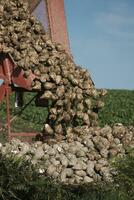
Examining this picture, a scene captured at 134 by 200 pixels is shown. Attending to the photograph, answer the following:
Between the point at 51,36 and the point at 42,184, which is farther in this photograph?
the point at 51,36

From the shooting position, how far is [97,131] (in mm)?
8617

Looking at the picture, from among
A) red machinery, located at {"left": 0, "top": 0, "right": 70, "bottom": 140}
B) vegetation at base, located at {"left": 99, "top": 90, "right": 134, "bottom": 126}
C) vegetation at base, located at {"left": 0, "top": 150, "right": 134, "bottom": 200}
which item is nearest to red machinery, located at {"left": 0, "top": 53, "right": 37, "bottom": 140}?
red machinery, located at {"left": 0, "top": 0, "right": 70, "bottom": 140}

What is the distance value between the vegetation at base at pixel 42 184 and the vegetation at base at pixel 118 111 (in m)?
18.5

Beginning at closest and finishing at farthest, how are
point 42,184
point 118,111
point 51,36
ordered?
point 42,184
point 51,36
point 118,111

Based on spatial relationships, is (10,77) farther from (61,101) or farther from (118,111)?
(118,111)

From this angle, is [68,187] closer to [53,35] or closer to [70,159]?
[70,159]

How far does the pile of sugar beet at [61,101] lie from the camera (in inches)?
318

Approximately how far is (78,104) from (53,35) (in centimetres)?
114

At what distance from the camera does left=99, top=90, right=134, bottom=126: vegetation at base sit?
2717 centimetres

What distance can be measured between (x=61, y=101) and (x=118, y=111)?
19.9 meters

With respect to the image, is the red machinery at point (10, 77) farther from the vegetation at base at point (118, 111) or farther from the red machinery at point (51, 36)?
the vegetation at base at point (118, 111)

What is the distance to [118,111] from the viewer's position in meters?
28.8

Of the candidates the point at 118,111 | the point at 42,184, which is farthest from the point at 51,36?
the point at 118,111

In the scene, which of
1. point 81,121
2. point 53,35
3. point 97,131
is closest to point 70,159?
point 97,131
